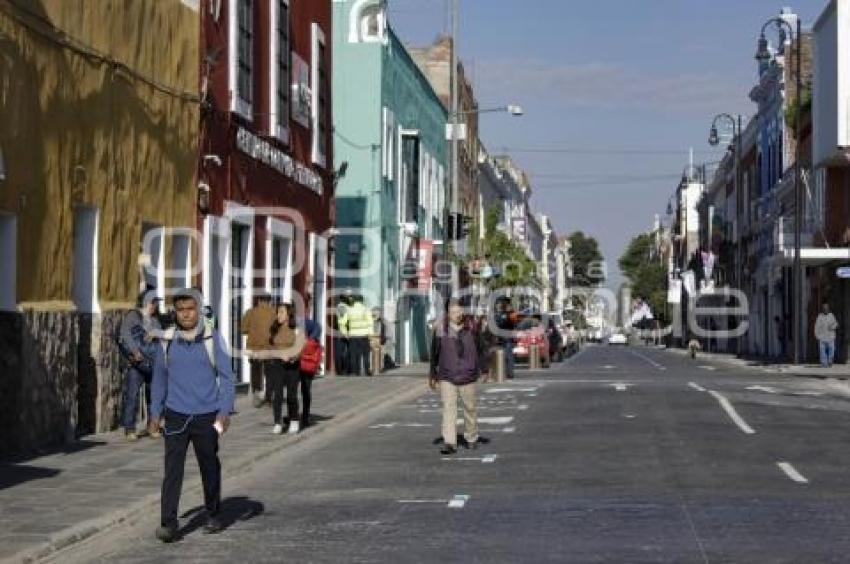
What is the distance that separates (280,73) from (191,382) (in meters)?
19.5

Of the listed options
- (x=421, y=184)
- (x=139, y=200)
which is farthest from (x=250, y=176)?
(x=421, y=184)

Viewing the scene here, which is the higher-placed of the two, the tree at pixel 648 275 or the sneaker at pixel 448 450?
the tree at pixel 648 275

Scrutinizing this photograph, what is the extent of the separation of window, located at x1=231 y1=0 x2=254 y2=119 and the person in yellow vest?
8.88 m

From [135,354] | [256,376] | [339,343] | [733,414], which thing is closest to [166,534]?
[135,354]

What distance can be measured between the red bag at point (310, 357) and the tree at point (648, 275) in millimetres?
113090

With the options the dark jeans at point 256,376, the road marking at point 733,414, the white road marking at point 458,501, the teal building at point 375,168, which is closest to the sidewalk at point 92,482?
the dark jeans at point 256,376

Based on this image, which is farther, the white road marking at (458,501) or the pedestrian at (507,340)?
the pedestrian at (507,340)

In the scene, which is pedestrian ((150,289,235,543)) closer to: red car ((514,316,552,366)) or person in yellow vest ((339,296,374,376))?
person in yellow vest ((339,296,374,376))

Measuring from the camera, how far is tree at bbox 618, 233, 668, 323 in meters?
136

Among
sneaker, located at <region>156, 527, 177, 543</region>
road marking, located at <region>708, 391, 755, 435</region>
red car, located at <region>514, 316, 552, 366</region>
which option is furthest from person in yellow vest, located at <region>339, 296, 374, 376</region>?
sneaker, located at <region>156, 527, 177, 543</region>

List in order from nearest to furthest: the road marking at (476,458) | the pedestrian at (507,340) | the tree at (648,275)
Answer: the road marking at (476,458) < the pedestrian at (507,340) < the tree at (648,275)

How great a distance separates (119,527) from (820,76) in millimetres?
43526

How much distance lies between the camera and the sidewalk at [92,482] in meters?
11.4

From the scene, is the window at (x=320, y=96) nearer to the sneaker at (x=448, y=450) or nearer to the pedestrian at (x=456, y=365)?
the pedestrian at (x=456, y=365)
